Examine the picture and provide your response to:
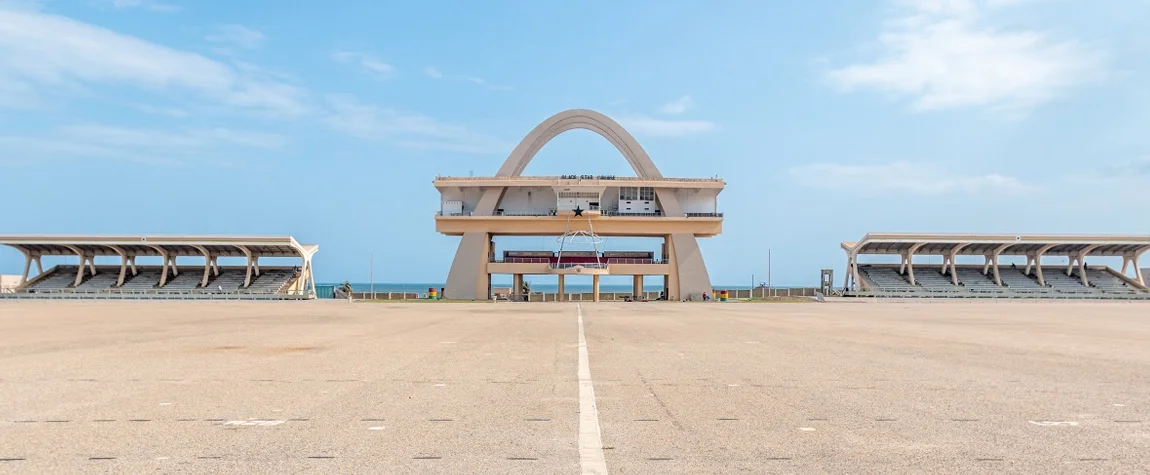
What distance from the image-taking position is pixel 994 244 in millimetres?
83438

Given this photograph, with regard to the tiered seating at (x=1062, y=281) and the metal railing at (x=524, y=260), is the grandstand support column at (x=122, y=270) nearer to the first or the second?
the metal railing at (x=524, y=260)

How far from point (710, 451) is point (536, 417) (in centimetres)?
225

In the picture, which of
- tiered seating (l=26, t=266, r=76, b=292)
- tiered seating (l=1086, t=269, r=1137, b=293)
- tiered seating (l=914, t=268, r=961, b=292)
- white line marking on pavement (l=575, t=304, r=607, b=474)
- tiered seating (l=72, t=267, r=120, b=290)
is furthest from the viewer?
tiered seating (l=1086, t=269, r=1137, b=293)

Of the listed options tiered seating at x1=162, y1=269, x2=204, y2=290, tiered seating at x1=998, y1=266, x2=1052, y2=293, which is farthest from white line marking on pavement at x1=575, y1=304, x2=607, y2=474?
tiered seating at x1=998, y1=266, x2=1052, y2=293

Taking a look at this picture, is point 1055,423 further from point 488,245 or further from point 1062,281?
point 1062,281

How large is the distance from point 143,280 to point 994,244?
8842 cm

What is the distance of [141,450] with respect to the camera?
21.5 ft

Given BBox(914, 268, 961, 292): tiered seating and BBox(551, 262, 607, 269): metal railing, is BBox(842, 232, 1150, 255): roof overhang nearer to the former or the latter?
BBox(914, 268, 961, 292): tiered seating

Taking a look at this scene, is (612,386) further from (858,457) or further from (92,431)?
(92,431)

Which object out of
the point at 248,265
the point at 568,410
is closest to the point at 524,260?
the point at 248,265

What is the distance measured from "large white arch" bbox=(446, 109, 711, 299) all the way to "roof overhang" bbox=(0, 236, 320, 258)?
1631cm

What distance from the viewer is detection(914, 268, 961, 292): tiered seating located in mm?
80188

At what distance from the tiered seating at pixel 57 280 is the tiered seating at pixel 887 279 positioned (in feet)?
268

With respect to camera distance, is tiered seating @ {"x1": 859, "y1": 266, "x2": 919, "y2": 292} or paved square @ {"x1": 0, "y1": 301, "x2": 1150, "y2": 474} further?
tiered seating @ {"x1": 859, "y1": 266, "x2": 919, "y2": 292}
